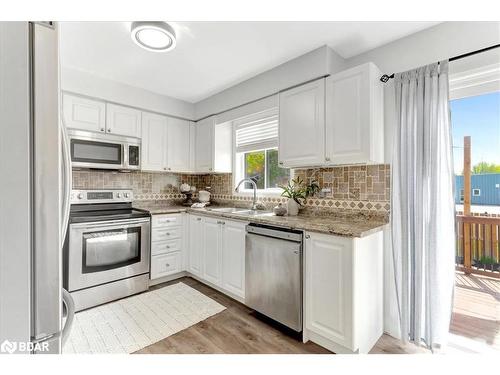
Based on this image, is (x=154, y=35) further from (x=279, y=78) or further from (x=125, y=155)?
(x=125, y=155)

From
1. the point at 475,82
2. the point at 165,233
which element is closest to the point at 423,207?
the point at 475,82

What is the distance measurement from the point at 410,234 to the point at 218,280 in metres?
1.89

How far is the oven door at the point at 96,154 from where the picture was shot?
251cm

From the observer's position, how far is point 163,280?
293 cm

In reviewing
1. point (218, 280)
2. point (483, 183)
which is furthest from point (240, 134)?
point (483, 183)

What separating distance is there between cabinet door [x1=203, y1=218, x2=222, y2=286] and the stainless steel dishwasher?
1.62 ft

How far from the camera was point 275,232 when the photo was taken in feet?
6.41

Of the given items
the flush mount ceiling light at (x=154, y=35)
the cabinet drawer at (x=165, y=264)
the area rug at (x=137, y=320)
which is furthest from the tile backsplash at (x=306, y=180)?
the flush mount ceiling light at (x=154, y=35)

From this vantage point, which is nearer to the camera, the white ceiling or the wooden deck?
the wooden deck

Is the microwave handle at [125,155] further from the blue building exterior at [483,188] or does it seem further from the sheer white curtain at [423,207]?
the blue building exterior at [483,188]

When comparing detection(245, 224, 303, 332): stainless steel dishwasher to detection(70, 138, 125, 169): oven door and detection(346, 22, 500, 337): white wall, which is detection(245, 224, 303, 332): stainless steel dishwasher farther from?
detection(70, 138, 125, 169): oven door

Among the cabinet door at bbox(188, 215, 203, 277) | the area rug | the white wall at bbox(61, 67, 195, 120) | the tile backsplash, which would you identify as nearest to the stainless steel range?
the area rug

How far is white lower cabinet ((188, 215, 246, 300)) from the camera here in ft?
7.68

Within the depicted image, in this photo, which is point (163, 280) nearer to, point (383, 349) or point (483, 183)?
point (383, 349)
